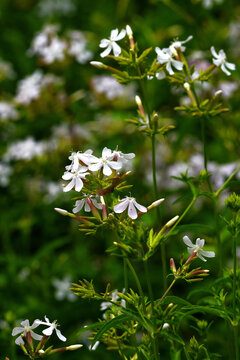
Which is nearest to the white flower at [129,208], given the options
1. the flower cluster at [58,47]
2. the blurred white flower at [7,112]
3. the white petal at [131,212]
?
the white petal at [131,212]

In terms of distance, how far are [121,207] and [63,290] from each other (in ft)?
7.74

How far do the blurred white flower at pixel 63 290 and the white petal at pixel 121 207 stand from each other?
7.59ft

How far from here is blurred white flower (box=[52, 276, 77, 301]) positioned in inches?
147

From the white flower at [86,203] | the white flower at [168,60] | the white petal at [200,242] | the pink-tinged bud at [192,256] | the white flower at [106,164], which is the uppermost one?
the white flower at [168,60]

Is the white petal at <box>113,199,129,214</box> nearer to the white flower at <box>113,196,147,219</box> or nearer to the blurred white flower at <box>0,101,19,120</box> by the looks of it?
the white flower at <box>113,196,147,219</box>

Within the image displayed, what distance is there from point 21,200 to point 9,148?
422mm

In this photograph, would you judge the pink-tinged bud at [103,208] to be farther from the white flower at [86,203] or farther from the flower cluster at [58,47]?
the flower cluster at [58,47]

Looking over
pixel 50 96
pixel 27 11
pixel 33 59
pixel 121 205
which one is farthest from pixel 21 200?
pixel 27 11

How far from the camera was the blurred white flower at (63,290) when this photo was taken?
3744 millimetres

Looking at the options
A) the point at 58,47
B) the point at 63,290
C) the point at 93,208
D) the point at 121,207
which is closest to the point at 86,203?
the point at 93,208

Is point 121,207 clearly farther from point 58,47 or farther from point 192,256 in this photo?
point 58,47

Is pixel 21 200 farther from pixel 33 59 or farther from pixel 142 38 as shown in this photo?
pixel 33 59

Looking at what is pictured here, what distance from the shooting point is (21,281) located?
363 centimetres

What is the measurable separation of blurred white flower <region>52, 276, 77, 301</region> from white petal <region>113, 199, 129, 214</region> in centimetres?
231
